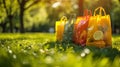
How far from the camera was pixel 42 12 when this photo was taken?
77688 millimetres

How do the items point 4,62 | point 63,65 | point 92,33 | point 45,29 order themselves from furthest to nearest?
point 45,29 < point 92,33 < point 4,62 < point 63,65

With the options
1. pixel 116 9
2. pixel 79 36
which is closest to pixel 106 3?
pixel 116 9

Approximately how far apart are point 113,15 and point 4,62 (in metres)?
59.1

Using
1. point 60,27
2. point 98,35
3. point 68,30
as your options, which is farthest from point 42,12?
point 98,35

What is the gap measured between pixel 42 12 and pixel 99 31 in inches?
2746

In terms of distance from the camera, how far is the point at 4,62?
1997mm

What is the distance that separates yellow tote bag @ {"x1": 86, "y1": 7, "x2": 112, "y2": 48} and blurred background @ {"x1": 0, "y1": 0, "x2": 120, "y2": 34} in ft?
41.7

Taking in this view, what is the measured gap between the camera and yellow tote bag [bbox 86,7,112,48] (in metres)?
8.24

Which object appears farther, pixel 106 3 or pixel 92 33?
pixel 106 3

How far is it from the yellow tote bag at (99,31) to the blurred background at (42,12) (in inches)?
500

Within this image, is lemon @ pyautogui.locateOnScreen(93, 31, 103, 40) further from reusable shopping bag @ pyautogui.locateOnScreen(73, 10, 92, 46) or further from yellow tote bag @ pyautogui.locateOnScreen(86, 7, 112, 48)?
reusable shopping bag @ pyautogui.locateOnScreen(73, 10, 92, 46)

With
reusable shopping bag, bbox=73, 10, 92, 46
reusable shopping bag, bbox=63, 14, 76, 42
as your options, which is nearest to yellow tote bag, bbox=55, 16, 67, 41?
reusable shopping bag, bbox=63, 14, 76, 42

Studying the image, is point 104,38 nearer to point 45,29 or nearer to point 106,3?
point 106,3

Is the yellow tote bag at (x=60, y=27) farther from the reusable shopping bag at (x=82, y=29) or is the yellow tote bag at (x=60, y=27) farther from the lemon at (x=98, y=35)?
the lemon at (x=98, y=35)
